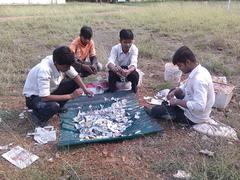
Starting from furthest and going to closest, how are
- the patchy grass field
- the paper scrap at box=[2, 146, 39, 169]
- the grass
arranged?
the grass < the paper scrap at box=[2, 146, 39, 169] < the patchy grass field

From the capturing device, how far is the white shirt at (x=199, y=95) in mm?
3514

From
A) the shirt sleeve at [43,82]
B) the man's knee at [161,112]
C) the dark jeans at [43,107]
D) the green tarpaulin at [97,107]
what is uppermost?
the shirt sleeve at [43,82]

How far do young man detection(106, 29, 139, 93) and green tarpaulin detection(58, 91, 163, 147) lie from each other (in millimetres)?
185

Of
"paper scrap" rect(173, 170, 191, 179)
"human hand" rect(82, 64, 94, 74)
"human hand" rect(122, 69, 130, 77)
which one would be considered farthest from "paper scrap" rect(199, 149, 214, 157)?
"human hand" rect(82, 64, 94, 74)

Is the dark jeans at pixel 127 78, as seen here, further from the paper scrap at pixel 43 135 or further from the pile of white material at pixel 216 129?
the paper scrap at pixel 43 135

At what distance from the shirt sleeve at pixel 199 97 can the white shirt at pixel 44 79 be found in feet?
4.47

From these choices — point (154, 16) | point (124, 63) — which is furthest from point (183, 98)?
point (154, 16)

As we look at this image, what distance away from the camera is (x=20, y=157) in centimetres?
322

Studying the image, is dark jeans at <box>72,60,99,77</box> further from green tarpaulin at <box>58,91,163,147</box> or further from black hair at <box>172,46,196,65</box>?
black hair at <box>172,46,196,65</box>

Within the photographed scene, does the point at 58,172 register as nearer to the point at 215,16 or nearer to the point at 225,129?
the point at 225,129

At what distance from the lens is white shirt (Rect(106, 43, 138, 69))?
4.55 m

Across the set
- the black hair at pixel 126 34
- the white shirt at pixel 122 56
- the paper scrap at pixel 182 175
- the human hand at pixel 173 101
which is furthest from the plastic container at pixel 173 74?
the paper scrap at pixel 182 175

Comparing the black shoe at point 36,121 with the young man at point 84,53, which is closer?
the black shoe at point 36,121

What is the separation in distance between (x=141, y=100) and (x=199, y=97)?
1135 millimetres
